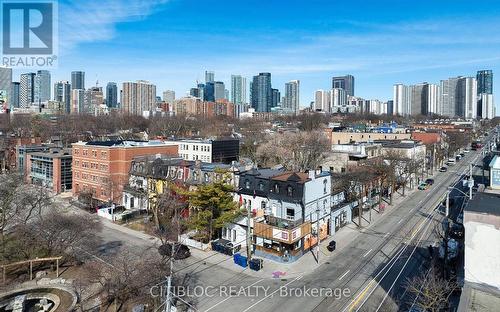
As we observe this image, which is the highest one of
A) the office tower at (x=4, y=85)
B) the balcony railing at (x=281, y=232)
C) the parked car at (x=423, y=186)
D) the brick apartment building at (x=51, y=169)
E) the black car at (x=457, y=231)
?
the office tower at (x=4, y=85)

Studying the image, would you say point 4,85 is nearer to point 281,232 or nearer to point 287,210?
point 287,210

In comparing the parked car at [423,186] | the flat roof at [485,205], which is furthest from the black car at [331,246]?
the parked car at [423,186]

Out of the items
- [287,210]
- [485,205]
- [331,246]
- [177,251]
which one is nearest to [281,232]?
[287,210]

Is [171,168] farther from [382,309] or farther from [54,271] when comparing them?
[382,309]

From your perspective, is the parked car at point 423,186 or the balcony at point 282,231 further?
the parked car at point 423,186

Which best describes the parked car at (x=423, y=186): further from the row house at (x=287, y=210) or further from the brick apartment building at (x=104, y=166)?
the brick apartment building at (x=104, y=166)

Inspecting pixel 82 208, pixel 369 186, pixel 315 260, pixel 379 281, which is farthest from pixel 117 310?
pixel 369 186
